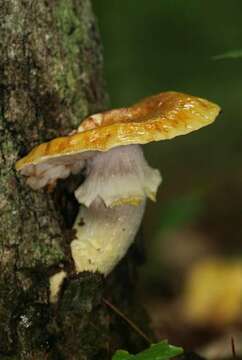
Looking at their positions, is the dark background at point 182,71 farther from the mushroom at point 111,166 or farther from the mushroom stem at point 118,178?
the mushroom stem at point 118,178

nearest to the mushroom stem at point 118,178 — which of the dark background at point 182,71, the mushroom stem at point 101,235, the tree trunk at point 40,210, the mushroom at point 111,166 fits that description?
the mushroom at point 111,166

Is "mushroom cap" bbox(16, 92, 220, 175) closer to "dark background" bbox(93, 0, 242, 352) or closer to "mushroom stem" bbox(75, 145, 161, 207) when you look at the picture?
"mushroom stem" bbox(75, 145, 161, 207)

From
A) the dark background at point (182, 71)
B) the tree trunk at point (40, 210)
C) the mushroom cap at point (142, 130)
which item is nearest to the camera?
the mushroom cap at point (142, 130)

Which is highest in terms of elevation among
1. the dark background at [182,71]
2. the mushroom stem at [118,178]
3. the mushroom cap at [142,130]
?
the mushroom cap at [142,130]

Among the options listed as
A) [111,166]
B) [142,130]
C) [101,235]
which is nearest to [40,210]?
[101,235]

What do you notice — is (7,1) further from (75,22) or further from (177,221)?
(177,221)

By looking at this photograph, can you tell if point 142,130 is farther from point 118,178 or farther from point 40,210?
point 40,210

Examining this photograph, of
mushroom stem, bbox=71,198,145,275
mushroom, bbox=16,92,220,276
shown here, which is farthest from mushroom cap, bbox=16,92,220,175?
mushroom stem, bbox=71,198,145,275

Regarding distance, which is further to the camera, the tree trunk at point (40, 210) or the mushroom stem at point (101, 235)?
the mushroom stem at point (101, 235)
